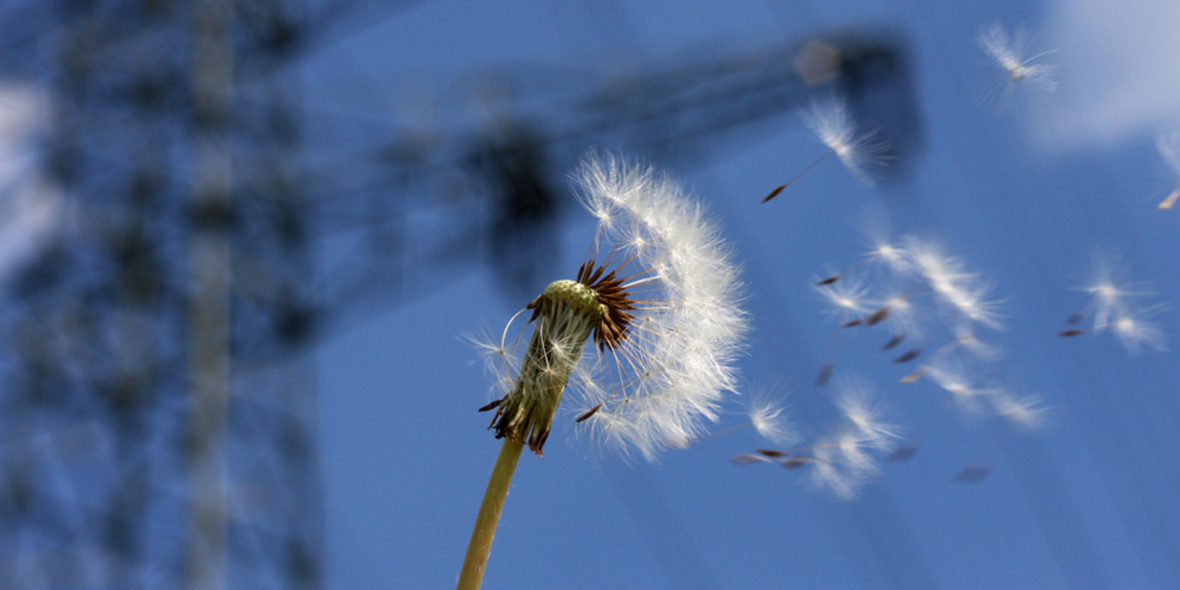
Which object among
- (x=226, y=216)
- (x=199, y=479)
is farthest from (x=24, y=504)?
(x=226, y=216)

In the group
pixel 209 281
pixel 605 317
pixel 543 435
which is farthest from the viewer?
pixel 209 281

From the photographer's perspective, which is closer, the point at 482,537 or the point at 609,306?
Result: the point at 482,537

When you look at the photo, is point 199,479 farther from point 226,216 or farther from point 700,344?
point 700,344

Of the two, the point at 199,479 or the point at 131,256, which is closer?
the point at 199,479

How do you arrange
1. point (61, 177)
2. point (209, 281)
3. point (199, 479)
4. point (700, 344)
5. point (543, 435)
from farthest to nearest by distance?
point (61, 177)
point (209, 281)
point (199, 479)
point (700, 344)
point (543, 435)

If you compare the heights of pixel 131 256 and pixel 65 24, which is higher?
pixel 65 24

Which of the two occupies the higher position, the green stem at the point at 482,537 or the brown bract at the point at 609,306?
the brown bract at the point at 609,306

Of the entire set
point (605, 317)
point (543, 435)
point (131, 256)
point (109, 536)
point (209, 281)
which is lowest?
point (543, 435)

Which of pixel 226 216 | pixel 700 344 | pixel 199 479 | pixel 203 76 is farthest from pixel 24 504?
pixel 700 344

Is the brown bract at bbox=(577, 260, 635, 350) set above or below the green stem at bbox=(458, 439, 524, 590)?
above
